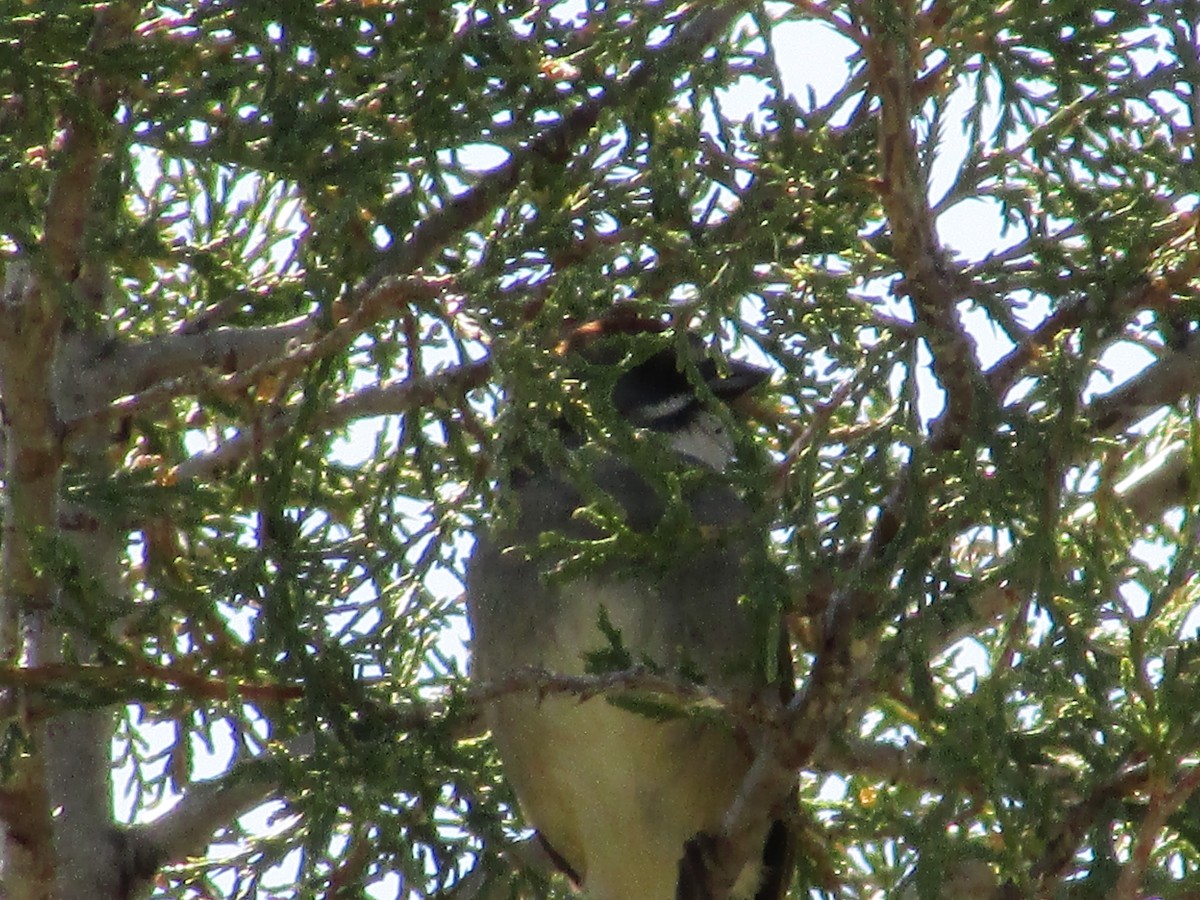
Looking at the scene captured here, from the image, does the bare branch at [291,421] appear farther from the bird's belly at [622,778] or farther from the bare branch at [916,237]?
the bare branch at [916,237]

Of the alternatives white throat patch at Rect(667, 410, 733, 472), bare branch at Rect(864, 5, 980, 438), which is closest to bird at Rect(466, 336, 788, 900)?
white throat patch at Rect(667, 410, 733, 472)

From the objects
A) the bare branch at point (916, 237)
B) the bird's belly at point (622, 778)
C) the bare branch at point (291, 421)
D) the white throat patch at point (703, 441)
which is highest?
the bare branch at point (291, 421)

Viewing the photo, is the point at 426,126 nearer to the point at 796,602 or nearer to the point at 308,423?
the point at 308,423

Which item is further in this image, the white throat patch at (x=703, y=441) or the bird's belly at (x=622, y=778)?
the white throat patch at (x=703, y=441)

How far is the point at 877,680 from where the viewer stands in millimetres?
3408

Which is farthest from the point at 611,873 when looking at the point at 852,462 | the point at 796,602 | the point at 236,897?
the point at 852,462

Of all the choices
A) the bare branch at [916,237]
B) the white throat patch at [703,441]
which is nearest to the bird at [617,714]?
the white throat patch at [703,441]

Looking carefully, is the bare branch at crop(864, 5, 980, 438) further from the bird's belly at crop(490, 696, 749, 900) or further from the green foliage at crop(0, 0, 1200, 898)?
the bird's belly at crop(490, 696, 749, 900)

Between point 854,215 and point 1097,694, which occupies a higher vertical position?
point 854,215

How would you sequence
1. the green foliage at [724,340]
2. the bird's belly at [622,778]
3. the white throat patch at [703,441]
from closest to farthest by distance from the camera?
the green foliage at [724,340]
the bird's belly at [622,778]
the white throat patch at [703,441]

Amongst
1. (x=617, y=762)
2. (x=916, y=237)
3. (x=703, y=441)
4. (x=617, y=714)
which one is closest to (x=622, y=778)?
(x=617, y=762)

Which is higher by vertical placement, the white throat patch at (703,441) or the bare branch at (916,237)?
the white throat patch at (703,441)

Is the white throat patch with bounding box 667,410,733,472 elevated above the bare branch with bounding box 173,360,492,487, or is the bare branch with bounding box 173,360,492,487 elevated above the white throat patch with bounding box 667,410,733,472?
the bare branch with bounding box 173,360,492,487

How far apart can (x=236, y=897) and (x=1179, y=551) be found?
8.06ft
